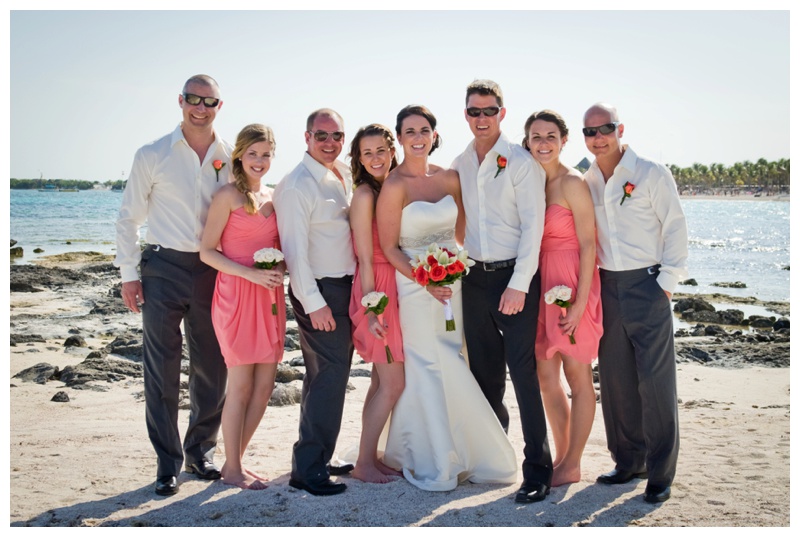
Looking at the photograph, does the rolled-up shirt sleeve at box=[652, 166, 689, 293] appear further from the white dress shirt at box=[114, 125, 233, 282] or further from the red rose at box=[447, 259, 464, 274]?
the white dress shirt at box=[114, 125, 233, 282]

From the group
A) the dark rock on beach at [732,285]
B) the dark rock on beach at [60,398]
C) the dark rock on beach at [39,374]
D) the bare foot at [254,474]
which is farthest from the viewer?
the dark rock on beach at [732,285]

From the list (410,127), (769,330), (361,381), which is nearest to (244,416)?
(410,127)

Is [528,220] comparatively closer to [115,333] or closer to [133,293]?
[133,293]

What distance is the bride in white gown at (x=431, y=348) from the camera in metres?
6.53

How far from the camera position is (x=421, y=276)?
6199mm

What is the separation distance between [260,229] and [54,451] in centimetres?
293

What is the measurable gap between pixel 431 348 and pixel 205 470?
2.10m

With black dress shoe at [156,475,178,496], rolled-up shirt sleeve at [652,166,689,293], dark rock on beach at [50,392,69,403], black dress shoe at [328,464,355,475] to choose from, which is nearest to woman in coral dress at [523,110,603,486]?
rolled-up shirt sleeve at [652,166,689,293]

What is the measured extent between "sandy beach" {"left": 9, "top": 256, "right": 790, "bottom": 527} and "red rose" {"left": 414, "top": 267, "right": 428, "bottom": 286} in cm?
165

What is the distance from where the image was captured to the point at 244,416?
21.7 ft

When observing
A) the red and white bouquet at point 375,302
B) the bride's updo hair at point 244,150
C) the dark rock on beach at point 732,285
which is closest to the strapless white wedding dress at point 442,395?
the red and white bouquet at point 375,302

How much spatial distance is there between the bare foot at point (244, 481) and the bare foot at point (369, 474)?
0.75m

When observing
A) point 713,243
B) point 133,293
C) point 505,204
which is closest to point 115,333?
point 133,293

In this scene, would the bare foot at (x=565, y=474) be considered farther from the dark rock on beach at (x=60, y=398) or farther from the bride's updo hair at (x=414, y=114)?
the dark rock on beach at (x=60, y=398)
